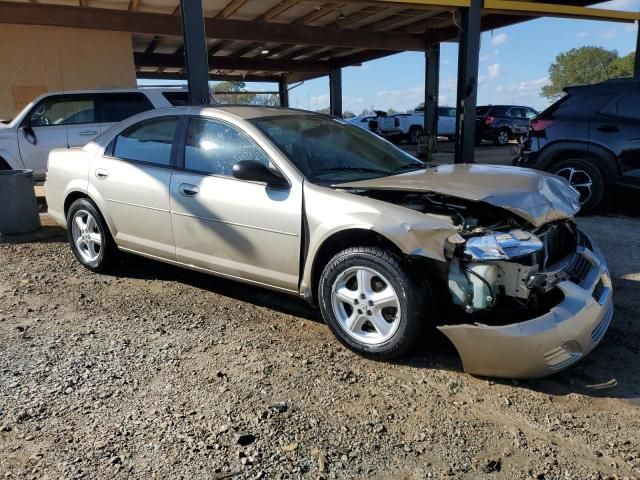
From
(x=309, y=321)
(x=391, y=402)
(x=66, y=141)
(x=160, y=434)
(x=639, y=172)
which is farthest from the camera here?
(x=66, y=141)

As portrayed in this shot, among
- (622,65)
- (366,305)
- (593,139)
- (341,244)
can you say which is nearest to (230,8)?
(593,139)

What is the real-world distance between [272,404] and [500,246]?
1.56 metres

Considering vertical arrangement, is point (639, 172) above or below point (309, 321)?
above

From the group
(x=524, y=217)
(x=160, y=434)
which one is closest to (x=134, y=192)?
(x=160, y=434)

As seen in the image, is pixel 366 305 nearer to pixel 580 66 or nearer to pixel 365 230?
pixel 365 230

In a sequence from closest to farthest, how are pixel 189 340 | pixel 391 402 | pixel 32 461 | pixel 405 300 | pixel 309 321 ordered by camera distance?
pixel 32 461 < pixel 391 402 < pixel 405 300 < pixel 189 340 < pixel 309 321

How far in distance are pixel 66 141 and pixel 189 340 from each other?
6767 millimetres

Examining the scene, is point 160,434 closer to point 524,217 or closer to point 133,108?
point 524,217

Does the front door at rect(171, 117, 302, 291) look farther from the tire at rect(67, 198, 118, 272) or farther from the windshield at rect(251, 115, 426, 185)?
the tire at rect(67, 198, 118, 272)

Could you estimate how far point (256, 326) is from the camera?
3982mm

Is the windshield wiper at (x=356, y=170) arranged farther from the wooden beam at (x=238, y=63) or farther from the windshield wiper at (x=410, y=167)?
the wooden beam at (x=238, y=63)

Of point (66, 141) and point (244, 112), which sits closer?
point (244, 112)

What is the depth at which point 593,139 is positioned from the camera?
7.08 metres

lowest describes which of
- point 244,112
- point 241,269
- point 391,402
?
point 391,402
